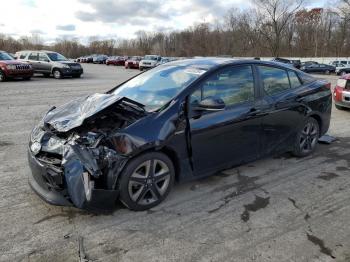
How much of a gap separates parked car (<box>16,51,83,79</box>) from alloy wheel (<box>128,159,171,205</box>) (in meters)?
17.7

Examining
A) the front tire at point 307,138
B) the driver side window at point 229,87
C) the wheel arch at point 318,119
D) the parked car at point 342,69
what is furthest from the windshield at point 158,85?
the parked car at point 342,69

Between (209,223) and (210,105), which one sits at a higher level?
(210,105)

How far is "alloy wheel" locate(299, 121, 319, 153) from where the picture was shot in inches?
205

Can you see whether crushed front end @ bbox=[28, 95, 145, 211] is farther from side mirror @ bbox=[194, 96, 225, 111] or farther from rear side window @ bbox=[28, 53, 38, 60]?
rear side window @ bbox=[28, 53, 38, 60]

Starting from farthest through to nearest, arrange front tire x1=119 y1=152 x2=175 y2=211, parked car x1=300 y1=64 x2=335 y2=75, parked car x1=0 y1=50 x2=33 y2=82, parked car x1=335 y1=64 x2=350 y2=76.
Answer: parked car x1=300 y1=64 x2=335 y2=75, parked car x1=335 y1=64 x2=350 y2=76, parked car x1=0 y1=50 x2=33 y2=82, front tire x1=119 y1=152 x2=175 y2=211

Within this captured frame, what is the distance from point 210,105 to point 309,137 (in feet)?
8.02

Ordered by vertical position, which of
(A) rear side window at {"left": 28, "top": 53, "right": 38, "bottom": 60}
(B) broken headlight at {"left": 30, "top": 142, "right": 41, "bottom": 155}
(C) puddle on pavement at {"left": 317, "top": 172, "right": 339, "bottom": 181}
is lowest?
(C) puddle on pavement at {"left": 317, "top": 172, "right": 339, "bottom": 181}

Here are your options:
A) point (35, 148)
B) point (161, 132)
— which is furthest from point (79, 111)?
point (161, 132)

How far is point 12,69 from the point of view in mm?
16781

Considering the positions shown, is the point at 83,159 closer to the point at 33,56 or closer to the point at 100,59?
the point at 33,56

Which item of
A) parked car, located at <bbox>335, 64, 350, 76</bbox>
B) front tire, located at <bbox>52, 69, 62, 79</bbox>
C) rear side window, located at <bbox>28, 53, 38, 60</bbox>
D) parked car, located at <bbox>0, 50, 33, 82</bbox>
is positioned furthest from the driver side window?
parked car, located at <bbox>335, 64, 350, 76</bbox>

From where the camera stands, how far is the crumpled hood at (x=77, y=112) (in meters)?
3.39

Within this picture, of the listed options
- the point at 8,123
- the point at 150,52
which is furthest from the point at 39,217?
the point at 150,52

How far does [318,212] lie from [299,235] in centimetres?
57
